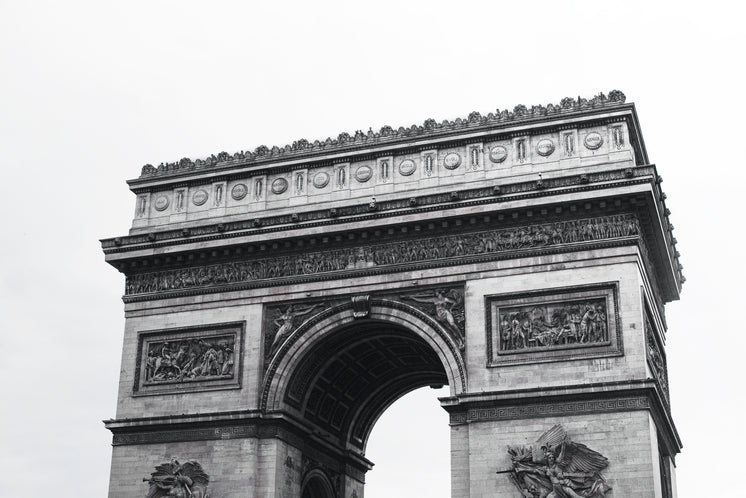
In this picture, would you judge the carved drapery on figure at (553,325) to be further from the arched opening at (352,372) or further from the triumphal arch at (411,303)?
the arched opening at (352,372)

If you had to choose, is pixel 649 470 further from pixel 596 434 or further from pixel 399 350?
pixel 399 350

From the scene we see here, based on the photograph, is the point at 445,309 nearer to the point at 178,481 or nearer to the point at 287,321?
the point at 287,321

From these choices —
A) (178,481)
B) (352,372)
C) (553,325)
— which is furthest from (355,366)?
(553,325)

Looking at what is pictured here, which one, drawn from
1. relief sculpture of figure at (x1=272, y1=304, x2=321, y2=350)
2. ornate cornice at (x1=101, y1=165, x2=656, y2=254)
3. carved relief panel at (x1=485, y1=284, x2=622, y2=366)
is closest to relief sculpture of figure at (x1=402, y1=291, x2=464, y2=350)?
carved relief panel at (x1=485, y1=284, x2=622, y2=366)

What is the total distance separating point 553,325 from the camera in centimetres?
3158

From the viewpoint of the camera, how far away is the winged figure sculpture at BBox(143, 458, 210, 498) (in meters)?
33.2

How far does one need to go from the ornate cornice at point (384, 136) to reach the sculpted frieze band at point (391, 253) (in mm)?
3621

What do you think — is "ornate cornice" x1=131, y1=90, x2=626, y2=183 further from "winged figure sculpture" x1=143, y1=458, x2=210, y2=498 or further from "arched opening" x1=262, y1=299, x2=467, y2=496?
"winged figure sculpture" x1=143, y1=458, x2=210, y2=498

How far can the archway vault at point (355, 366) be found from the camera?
33250mm

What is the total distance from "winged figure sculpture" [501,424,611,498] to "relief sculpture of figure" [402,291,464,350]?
3.82m

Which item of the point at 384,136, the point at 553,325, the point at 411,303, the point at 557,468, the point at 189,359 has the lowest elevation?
the point at 557,468

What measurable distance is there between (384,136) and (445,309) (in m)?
6.44

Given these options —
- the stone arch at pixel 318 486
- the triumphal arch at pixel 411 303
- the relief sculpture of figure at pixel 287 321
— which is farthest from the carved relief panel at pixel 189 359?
the stone arch at pixel 318 486

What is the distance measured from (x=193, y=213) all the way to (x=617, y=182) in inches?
559
